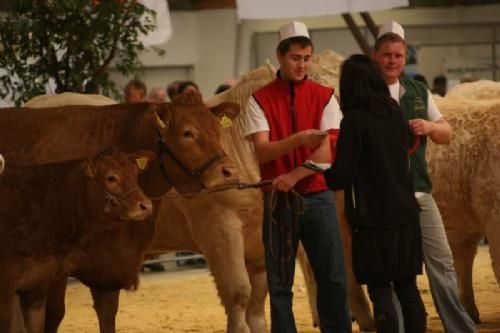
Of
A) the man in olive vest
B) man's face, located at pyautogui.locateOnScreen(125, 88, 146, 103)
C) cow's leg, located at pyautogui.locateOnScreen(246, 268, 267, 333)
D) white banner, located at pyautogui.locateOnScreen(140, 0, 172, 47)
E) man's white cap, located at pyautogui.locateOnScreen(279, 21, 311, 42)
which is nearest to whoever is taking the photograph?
man's white cap, located at pyautogui.locateOnScreen(279, 21, 311, 42)

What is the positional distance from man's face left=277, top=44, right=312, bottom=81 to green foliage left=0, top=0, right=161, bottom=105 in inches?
159

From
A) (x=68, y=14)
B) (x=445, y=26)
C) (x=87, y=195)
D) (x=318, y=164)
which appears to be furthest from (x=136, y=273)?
(x=445, y=26)

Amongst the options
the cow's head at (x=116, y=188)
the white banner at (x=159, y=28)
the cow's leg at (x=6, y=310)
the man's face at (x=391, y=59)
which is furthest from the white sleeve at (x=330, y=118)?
the white banner at (x=159, y=28)

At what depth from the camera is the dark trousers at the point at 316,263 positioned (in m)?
7.20

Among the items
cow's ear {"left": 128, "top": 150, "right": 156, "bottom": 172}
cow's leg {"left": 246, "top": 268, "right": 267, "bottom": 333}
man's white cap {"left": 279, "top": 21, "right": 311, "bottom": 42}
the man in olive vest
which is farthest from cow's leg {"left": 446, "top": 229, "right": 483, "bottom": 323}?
cow's ear {"left": 128, "top": 150, "right": 156, "bottom": 172}

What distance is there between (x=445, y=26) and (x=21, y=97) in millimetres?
10365

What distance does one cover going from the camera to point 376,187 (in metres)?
6.89

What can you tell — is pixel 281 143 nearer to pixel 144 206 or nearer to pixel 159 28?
pixel 144 206

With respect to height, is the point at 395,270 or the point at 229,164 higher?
the point at 229,164

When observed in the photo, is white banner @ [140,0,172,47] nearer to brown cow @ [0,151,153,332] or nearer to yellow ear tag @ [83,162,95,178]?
brown cow @ [0,151,153,332]

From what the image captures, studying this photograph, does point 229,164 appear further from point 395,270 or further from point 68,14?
point 68,14

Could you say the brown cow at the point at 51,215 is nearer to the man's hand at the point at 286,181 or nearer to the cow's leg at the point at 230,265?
the man's hand at the point at 286,181

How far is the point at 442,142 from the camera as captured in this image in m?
7.68

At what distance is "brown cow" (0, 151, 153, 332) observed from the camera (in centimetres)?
698
